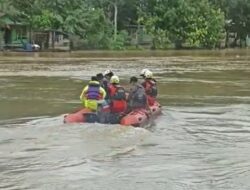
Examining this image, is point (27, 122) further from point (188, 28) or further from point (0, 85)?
point (188, 28)

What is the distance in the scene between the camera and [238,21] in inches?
3061

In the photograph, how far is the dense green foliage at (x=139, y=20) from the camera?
60.4 m

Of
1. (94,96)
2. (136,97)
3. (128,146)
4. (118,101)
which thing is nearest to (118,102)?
(118,101)

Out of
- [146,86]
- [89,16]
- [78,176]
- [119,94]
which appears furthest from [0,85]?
[89,16]

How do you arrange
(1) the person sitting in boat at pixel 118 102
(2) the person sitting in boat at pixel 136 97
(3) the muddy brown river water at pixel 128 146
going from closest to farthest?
(3) the muddy brown river water at pixel 128 146 < (1) the person sitting in boat at pixel 118 102 < (2) the person sitting in boat at pixel 136 97

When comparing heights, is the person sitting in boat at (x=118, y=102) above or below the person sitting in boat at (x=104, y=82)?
below

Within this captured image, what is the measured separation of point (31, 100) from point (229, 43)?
6273 centimetres

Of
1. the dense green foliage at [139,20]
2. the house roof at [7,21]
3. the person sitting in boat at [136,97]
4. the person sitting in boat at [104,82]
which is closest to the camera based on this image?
the person sitting in boat at [136,97]

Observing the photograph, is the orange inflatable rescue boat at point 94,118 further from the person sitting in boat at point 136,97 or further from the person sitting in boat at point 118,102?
the person sitting in boat at point 136,97

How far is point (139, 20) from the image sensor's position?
6950 cm

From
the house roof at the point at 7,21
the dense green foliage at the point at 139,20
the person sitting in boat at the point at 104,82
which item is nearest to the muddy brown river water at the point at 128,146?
the person sitting in boat at the point at 104,82

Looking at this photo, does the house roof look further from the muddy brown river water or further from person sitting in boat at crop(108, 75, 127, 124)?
person sitting in boat at crop(108, 75, 127, 124)

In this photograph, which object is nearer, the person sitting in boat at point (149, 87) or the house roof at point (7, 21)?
the person sitting in boat at point (149, 87)

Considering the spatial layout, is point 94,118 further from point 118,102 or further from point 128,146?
point 128,146
